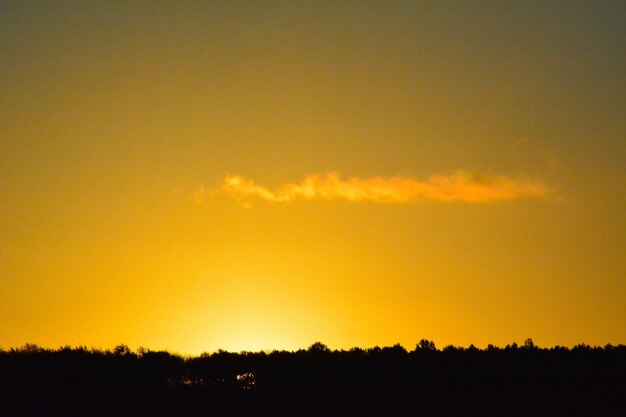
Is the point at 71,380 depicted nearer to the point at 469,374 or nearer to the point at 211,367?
the point at 211,367

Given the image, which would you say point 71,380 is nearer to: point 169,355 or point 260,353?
point 169,355

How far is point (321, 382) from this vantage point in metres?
42.5

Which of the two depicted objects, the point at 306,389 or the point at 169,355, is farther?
the point at 169,355

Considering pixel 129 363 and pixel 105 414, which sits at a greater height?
pixel 129 363

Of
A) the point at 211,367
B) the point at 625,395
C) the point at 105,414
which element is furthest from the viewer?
the point at 211,367

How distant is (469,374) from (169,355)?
49.4 ft

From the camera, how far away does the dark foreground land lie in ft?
119

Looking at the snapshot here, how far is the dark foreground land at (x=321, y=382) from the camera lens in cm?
3628

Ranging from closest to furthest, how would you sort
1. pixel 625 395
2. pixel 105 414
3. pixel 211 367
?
pixel 105 414
pixel 625 395
pixel 211 367

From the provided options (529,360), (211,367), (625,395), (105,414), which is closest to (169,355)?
(211,367)

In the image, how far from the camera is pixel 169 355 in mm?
45906

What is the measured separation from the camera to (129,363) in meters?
44.0

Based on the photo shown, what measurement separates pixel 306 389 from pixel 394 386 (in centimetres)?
405

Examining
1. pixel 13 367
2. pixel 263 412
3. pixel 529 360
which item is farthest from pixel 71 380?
pixel 529 360
